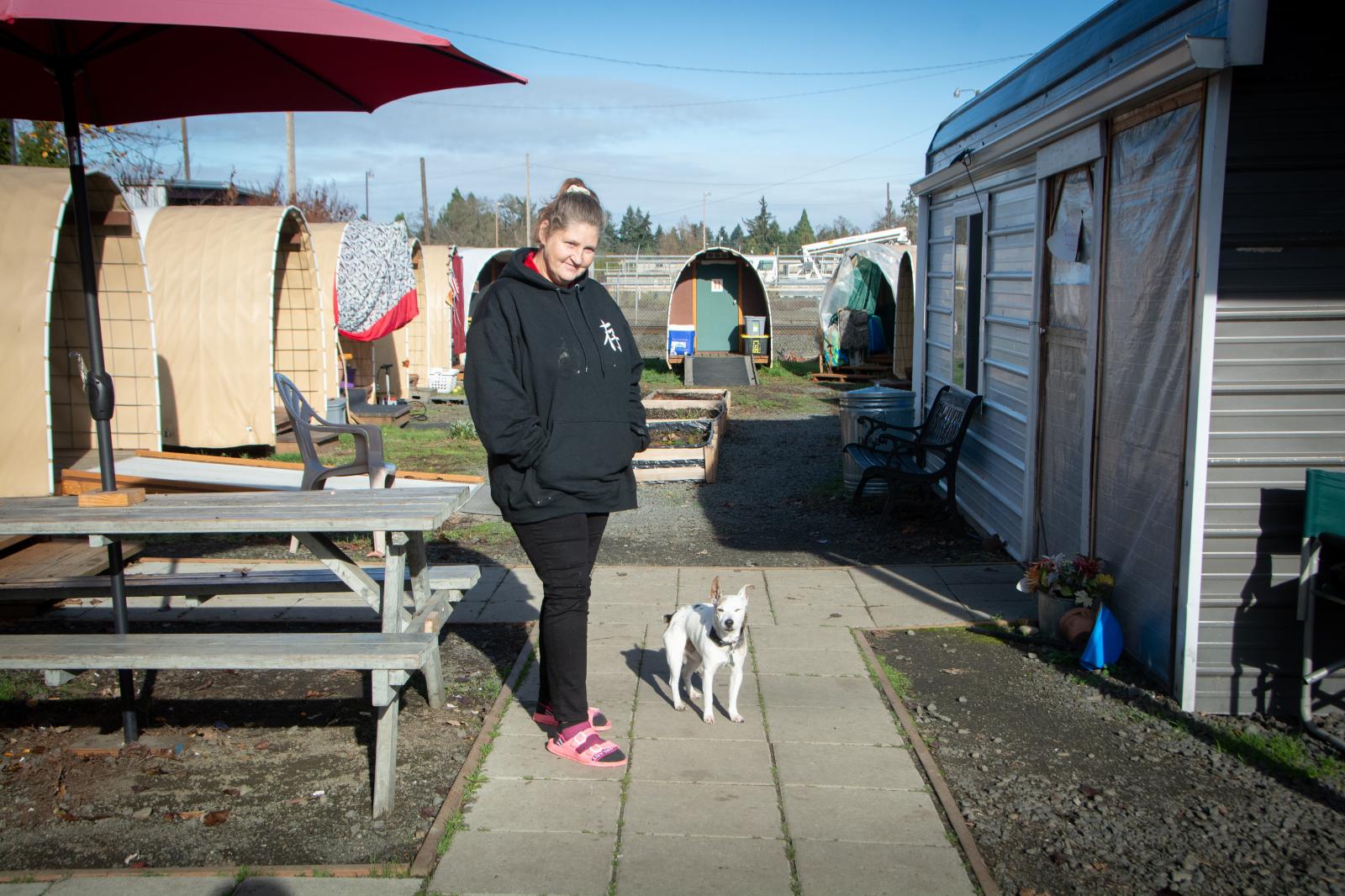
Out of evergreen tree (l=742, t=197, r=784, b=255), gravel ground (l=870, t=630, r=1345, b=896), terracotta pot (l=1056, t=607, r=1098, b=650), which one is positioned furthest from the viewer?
evergreen tree (l=742, t=197, r=784, b=255)

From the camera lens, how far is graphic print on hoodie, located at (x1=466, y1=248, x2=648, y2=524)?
3.61 meters

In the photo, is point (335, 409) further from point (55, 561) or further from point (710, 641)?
point (710, 641)

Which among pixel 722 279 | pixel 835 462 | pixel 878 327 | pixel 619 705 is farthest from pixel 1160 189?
pixel 722 279

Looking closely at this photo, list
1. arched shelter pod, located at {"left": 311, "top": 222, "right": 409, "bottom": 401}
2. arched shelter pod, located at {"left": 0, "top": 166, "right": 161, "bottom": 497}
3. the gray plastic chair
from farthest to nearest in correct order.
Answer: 1. arched shelter pod, located at {"left": 311, "top": 222, "right": 409, "bottom": 401}
2. the gray plastic chair
3. arched shelter pod, located at {"left": 0, "top": 166, "right": 161, "bottom": 497}

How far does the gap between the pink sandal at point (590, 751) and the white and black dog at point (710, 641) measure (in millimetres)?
521

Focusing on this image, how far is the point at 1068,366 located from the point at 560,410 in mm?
3767

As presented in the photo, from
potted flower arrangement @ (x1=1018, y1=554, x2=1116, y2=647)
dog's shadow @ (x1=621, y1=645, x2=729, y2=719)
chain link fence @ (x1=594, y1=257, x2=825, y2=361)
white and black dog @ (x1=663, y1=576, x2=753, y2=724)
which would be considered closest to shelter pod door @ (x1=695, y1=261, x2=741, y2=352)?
chain link fence @ (x1=594, y1=257, x2=825, y2=361)

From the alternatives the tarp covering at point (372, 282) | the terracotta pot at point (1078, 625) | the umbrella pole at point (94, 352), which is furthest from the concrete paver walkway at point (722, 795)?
the tarp covering at point (372, 282)

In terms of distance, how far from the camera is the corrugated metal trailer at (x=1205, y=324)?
421 centimetres

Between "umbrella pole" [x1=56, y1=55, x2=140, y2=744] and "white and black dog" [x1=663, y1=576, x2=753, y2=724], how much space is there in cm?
223

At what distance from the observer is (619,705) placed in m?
4.64

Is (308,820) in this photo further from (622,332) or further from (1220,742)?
(1220,742)

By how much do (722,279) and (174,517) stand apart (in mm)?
17809

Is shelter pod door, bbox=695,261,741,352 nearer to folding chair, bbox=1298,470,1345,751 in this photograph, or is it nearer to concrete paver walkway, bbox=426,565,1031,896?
concrete paver walkway, bbox=426,565,1031,896
